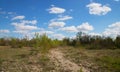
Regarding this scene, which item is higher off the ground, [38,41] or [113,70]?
[38,41]

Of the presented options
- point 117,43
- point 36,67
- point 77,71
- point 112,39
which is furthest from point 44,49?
point 112,39

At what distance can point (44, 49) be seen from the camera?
2242 cm

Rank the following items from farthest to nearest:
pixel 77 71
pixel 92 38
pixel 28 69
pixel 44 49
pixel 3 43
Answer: pixel 92 38 < pixel 3 43 < pixel 44 49 < pixel 28 69 < pixel 77 71

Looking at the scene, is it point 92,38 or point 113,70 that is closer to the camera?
point 113,70

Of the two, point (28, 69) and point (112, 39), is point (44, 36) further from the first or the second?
point (112, 39)

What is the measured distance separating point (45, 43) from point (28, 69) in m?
9.61

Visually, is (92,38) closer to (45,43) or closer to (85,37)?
(85,37)

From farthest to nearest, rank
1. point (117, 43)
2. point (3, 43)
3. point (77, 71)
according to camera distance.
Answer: point (3, 43)
point (117, 43)
point (77, 71)

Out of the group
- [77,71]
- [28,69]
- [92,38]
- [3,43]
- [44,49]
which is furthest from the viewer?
[92,38]

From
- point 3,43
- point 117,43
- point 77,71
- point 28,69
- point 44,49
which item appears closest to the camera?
point 77,71

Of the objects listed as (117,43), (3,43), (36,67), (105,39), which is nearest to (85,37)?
(105,39)

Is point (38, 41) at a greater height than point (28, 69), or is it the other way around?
point (38, 41)

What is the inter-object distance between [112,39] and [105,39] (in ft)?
5.67

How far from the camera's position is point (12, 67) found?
14.0 m
